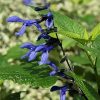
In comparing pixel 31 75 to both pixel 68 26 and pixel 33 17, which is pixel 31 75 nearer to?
pixel 68 26

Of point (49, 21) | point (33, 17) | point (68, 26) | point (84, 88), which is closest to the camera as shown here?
point (84, 88)

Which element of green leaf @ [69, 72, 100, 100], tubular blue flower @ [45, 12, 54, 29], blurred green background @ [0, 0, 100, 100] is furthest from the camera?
blurred green background @ [0, 0, 100, 100]

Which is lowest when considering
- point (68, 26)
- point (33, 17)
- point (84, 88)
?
point (33, 17)

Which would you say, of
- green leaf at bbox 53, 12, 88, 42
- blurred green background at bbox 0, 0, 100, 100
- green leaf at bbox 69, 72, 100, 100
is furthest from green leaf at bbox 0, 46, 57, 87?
blurred green background at bbox 0, 0, 100, 100

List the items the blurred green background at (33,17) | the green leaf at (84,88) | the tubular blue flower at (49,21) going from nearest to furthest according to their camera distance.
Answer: the green leaf at (84,88), the tubular blue flower at (49,21), the blurred green background at (33,17)

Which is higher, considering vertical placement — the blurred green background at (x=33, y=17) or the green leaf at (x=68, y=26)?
the green leaf at (x=68, y=26)

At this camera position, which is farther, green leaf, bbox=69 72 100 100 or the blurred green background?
the blurred green background

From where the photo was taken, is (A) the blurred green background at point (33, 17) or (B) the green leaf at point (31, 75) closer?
(B) the green leaf at point (31, 75)

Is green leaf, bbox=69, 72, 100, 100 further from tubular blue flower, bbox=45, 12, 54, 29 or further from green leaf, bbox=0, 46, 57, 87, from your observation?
tubular blue flower, bbox=45, 12, 54, 29

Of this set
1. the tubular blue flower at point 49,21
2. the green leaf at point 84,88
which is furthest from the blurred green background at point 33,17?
the tubular blue flower at point 49,21

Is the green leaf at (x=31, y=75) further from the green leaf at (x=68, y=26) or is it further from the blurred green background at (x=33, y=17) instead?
the blurred green background at (x=33, y=17)

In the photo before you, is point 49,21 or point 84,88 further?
point 49,21

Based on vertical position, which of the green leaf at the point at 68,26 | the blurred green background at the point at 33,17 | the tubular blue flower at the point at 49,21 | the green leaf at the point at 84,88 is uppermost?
the tubular blue flower at the point at 49,21

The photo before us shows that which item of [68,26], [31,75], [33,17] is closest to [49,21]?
[68,26]
